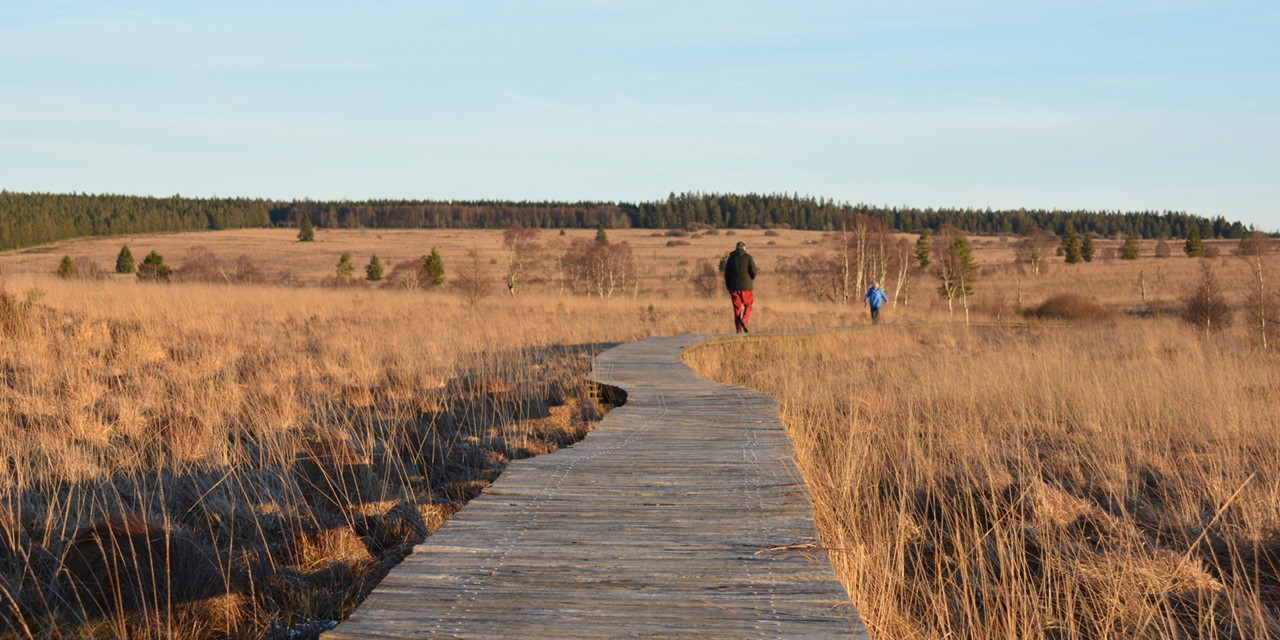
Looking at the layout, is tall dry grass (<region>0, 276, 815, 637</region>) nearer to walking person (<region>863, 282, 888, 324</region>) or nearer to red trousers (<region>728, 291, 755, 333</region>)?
red trousers (<region>728, 291, 755, 333</region>)

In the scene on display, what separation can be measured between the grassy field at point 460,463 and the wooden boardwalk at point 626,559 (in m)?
0.60

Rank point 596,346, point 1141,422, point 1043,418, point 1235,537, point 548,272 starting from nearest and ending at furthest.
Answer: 1. point 1235,537
2. point 1141,422
3. point 1043,418
4. point 596,346
5. point 548,272

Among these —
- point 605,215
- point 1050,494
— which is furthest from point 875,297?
point 605,215

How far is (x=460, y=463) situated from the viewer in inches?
282

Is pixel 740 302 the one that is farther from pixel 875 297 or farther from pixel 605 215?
pixel 605 215

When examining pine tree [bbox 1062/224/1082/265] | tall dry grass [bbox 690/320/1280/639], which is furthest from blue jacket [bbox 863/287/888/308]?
pine tree [bbox 1062/224/1082/265]

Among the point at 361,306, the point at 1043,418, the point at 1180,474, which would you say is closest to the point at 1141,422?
the point at 1043,418

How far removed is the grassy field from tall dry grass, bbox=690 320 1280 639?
3 cm

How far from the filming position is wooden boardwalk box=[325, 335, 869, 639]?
115 inches

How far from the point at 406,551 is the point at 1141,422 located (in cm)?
662

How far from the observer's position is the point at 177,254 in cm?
7481

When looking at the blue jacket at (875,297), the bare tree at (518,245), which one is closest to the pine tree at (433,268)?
the bare tree at (518,245)

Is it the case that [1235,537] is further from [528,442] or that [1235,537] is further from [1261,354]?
[1261,354]

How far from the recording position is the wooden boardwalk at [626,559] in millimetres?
2918
